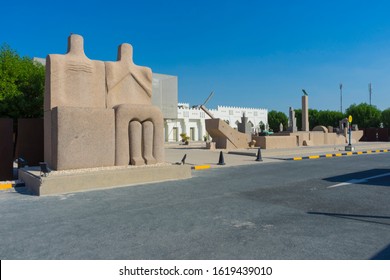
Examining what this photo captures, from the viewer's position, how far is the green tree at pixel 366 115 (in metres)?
54.8

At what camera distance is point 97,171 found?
852 centimetres

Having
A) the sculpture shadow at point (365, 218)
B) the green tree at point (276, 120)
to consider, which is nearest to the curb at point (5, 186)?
the sculpture shadow at point (365, 218)

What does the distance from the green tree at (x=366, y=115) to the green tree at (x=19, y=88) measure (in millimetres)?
55123

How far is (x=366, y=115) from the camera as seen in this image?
56.4m

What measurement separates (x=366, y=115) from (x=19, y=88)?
57.5m

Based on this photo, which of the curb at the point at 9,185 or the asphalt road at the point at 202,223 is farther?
the curb at the point at 9,185

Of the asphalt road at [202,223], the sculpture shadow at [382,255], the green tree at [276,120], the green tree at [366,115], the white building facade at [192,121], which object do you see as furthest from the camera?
the green tree at [276,120]

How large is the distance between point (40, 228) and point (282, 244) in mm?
3669

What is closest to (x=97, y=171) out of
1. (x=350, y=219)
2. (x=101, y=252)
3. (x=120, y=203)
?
(x=120, y=203)

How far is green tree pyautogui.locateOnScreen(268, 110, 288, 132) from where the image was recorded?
232ft

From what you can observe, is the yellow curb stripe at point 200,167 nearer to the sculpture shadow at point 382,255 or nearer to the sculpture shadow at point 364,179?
the sculpture shadow at point 364,179

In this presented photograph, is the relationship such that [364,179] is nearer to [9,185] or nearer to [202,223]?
[202,223]

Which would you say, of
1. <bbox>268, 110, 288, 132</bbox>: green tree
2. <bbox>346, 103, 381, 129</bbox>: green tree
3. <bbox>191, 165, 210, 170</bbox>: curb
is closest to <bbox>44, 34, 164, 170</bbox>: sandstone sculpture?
<bbox>191, 165, 210, 170</bbox>: curb
